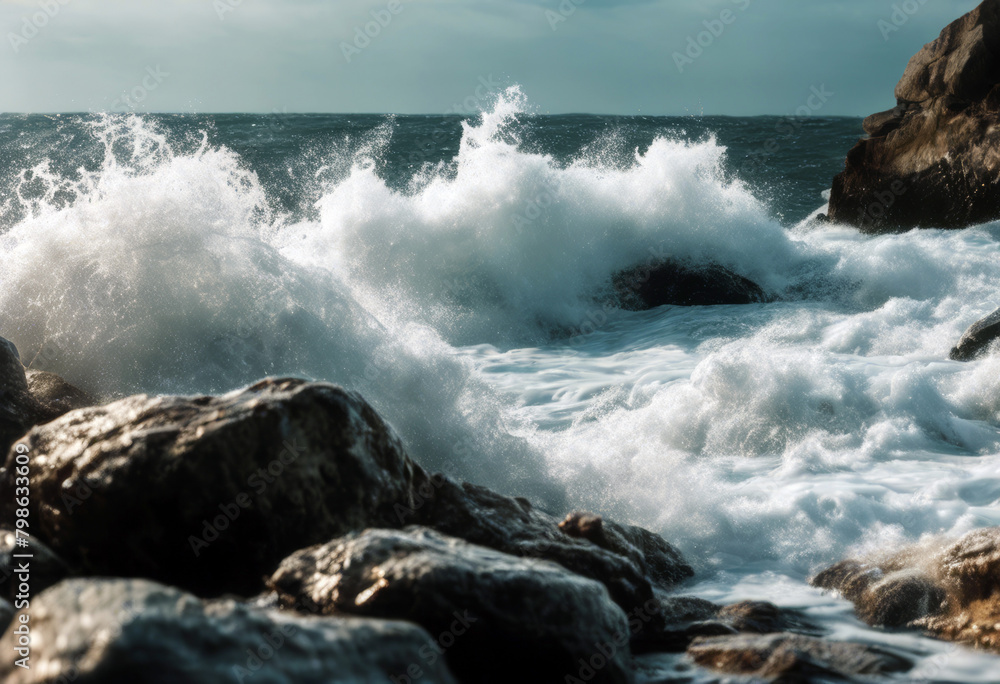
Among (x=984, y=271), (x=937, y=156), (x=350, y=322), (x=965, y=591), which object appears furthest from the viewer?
(x=937, y=156)

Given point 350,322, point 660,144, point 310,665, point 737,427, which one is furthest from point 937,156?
point 310,665

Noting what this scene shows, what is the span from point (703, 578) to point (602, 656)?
1.61m

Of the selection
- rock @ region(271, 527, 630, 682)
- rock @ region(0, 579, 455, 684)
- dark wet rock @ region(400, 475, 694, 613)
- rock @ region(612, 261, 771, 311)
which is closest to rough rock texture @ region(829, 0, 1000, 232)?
rock @ region(612, 261, 771, 311)

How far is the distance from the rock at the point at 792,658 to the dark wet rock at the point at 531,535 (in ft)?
1.27

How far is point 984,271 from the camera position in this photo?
9461 mm

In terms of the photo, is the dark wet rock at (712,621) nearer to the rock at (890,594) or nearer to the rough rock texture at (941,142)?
the rock at (890,594)

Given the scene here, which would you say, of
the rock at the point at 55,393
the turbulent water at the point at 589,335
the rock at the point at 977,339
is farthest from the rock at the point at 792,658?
the rock at the point at 977,339

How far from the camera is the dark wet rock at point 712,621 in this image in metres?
2.99

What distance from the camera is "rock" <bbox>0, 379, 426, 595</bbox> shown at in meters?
2.63

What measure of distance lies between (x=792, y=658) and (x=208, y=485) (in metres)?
2.00

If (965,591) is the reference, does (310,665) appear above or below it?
above

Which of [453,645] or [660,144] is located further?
[660,144]

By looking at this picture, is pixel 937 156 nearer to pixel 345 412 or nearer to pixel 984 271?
pixel 984 271

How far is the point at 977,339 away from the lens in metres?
6.61
